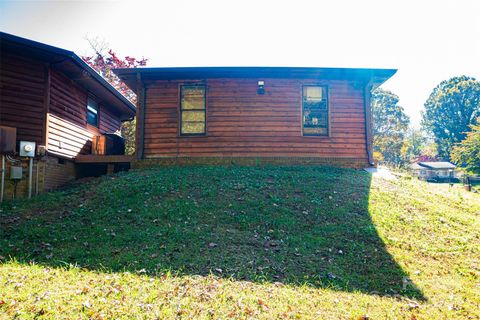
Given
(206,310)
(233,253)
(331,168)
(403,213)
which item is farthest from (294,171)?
(206,310)

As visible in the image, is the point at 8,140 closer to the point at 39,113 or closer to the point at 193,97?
the point at 39,113

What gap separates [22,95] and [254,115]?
7074mm

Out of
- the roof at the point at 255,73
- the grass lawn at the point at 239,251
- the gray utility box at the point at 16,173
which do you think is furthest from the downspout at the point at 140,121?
the gray utility box at the point at 16,173

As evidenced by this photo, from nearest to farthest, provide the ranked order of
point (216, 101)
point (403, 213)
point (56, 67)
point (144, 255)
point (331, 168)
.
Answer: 1. point (144, 255)
2. point (403, 213)
3. point (56, 67)
4. point (331, 168)
5. point (216, 101)

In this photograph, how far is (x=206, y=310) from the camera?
3.18 m

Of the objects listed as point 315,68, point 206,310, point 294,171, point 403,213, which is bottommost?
point 206,310

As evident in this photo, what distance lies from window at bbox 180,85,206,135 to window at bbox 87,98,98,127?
4.02 meters

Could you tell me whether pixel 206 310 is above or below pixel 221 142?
below

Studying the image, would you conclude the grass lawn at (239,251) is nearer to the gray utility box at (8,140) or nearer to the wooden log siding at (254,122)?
the gray utility box at (8,140)

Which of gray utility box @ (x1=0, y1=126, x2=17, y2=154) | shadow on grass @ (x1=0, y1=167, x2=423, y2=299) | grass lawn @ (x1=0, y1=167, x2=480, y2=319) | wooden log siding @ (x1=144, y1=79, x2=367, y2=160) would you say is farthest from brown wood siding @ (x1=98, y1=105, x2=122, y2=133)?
grass lawn @ (x1=0, y1=167, x2=480, y2=319)

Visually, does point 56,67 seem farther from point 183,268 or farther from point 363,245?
point 363,245

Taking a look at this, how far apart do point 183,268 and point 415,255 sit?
3799mm

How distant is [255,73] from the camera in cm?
1065

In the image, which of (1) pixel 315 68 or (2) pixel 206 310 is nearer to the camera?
(2) pixel 206 310
